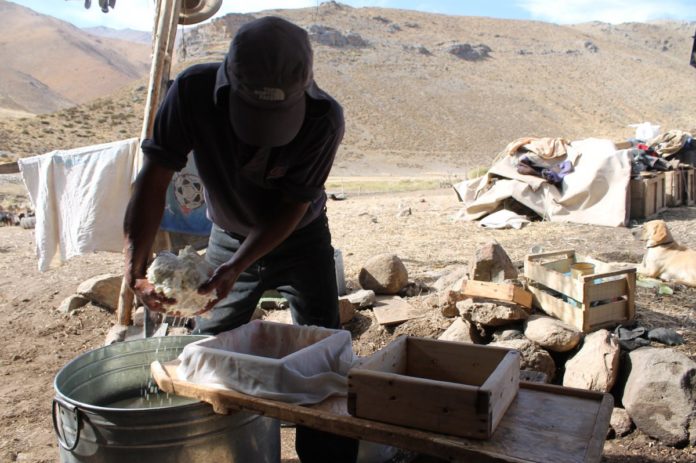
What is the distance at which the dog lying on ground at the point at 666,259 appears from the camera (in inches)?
230

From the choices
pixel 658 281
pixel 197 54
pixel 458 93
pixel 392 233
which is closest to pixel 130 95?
pixel 197 54

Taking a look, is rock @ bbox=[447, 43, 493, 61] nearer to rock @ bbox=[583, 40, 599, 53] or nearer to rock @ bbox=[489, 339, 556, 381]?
rock @ bbox=[583, 40, 599, 53]

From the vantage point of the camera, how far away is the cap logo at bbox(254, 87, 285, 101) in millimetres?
2035

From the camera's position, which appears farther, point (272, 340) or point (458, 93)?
point (458, 93)

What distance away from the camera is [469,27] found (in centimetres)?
8119

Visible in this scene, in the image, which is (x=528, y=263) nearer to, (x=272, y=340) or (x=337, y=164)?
(x=272, y=340)

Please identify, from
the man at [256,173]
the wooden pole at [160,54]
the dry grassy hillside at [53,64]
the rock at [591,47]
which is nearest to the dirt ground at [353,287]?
the wooden pole at [160,54]

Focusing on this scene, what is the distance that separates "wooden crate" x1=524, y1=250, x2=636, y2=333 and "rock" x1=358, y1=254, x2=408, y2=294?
1.23m

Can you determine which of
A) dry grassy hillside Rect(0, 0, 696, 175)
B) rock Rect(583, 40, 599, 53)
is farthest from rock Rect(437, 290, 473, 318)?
rock Rect(583, 40, 599, 53)

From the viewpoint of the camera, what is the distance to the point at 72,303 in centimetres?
576

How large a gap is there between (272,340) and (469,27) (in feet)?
276

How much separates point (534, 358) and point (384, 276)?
191cm

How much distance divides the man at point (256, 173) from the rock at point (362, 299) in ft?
7.60

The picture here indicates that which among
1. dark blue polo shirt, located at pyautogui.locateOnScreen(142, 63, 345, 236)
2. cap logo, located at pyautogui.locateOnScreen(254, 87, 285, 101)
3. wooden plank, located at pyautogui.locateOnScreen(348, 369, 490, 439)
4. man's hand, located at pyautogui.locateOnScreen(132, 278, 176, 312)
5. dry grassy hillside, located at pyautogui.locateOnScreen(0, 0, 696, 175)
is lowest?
dry grassy hillside, located at pyautogui.locateOnScreen(0, 0, 696, 175)
